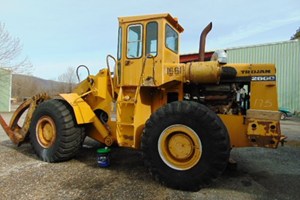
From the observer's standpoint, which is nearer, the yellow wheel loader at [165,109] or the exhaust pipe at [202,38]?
the yellow wheel loader at [165,109]

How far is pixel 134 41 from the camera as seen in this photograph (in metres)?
6.18

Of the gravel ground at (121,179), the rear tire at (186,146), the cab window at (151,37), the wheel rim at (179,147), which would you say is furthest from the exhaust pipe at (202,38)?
the gravel ground at (121,179)

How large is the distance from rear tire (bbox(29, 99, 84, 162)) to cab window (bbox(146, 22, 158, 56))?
2.27m

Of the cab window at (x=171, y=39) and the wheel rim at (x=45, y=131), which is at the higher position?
the cab window at (x=171, y=39)

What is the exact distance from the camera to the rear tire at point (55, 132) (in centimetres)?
648

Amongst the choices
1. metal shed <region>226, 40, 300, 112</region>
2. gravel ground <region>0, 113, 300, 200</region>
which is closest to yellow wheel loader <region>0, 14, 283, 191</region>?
gravel ground <region>0, 113, 300, 200</region>

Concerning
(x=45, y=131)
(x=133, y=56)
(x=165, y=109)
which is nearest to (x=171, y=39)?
(x=133, y=56)

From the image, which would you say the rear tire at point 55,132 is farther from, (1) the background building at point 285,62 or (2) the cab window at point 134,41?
(1) the background building at point 285,62

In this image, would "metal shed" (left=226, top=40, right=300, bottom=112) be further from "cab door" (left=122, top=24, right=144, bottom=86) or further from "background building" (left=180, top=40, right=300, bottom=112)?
"cab door" (left=122, top=24, right=144, bottom=86)

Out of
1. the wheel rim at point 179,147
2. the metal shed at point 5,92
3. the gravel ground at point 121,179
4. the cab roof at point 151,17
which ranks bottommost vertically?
the gravel ground at point 121,179

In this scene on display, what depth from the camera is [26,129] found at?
756 centimetres

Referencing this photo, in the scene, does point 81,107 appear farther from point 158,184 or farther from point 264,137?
point 264,137

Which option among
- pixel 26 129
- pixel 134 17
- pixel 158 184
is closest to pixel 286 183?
pixel 158 184

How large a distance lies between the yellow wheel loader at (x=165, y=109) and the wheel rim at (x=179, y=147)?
16 mm
